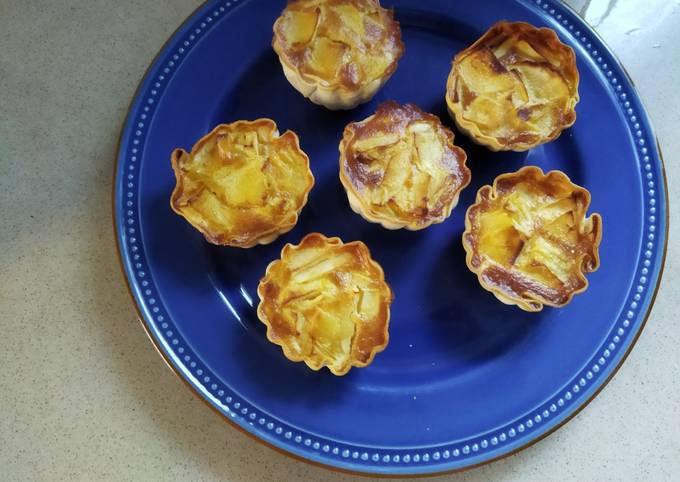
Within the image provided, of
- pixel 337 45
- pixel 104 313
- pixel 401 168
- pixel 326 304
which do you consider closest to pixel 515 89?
pixel 401 168

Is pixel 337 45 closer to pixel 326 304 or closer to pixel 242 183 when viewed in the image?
pixel 242 183

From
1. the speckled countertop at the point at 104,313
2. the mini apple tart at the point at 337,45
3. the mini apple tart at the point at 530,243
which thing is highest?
the mini apple tart at the point at 337,45

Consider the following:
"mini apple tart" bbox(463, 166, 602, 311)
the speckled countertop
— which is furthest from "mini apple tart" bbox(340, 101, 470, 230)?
the speckled countertop

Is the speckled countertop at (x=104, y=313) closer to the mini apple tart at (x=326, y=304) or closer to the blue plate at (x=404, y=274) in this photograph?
the blue plate at (x=404, y=274)

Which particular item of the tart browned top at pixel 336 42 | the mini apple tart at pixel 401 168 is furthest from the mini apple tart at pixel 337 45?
the mini apple tart at pixel 401 168

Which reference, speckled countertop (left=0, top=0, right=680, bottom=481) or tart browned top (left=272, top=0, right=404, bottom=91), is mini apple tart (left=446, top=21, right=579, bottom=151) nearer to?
tart browned top (left=272, top=0, right=404, bottom=91)
